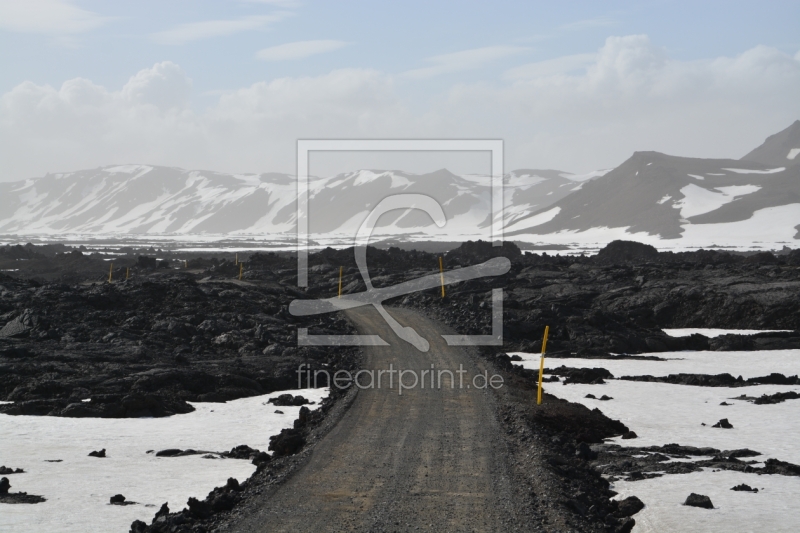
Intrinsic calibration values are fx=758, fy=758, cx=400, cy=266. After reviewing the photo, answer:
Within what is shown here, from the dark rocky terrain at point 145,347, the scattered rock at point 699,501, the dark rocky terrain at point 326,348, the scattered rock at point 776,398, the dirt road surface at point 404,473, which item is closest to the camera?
the dirt road surface at point 404,473

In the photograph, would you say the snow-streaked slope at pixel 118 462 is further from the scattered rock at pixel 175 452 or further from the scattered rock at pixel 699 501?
the scattered rock at pixel 699 501

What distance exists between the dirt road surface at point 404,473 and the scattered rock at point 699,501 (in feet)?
8.53

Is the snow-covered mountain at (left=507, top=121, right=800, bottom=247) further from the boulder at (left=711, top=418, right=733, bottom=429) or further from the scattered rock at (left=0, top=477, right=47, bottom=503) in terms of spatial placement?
the scattered rock at (left=0, top=477, right=47, bottom=503)

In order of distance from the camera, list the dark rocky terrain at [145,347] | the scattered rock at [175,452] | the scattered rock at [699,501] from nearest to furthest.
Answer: the scattered rock at [699,501], the scattered rock at [175,452], the dark rocky terrain at [145,347]

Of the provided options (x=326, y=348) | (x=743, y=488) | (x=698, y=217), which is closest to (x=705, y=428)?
(x=743, y=488)

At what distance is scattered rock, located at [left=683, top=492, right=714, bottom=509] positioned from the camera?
10.8 metres

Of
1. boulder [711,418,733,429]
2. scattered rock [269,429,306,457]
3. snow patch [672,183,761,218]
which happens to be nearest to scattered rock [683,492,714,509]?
boulder [711,418,733,429]

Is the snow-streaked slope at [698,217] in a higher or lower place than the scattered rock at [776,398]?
higher

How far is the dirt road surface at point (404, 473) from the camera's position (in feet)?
31.9

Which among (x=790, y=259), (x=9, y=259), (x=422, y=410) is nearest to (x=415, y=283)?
(x=422, y=410)

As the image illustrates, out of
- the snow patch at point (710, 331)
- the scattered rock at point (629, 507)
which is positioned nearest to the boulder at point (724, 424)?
the scattered rock at point (629, 507)

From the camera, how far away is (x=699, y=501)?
426 inches

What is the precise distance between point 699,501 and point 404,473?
4312 mm

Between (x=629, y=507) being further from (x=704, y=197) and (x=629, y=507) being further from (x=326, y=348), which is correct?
(x=704, y=197)
